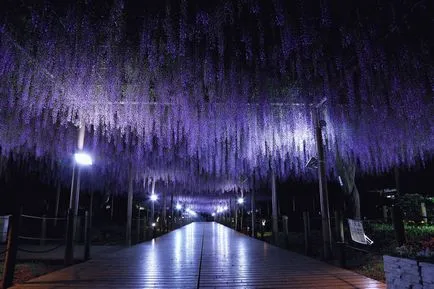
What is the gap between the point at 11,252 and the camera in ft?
15.9

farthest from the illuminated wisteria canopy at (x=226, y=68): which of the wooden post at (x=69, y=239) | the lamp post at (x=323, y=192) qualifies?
the wooden post at (x=69, y=239)

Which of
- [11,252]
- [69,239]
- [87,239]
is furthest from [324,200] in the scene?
[11,252]

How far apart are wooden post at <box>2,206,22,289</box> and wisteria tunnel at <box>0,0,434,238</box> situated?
3.38 metres

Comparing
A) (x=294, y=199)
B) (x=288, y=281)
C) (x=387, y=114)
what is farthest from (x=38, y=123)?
(x=294, y=199)

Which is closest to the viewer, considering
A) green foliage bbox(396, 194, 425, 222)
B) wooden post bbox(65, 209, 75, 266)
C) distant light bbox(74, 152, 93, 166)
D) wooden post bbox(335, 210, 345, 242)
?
wooden post bbox(65, 209, 75, 266)

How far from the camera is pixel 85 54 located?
6.71 m

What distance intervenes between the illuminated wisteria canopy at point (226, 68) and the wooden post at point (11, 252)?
3360mm

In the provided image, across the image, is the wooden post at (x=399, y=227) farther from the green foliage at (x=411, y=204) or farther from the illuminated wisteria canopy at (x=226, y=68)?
the green foliage at (x=411, y=204)

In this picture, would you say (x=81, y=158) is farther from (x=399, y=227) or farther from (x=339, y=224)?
(x=399, y=227)

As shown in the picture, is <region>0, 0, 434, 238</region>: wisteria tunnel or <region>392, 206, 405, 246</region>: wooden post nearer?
<region>392, 206, 405, 246</region>: wooden post

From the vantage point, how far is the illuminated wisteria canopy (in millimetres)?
5766

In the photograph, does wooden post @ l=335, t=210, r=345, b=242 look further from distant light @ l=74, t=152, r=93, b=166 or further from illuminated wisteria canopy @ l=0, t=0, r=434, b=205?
distant light @ l=74, t=152, r=93, b=166

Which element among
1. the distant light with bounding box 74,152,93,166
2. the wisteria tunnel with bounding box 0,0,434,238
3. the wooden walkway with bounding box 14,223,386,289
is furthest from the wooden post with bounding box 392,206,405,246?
the distant light with bounding box 74,152,93,166

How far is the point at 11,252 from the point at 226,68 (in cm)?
539
